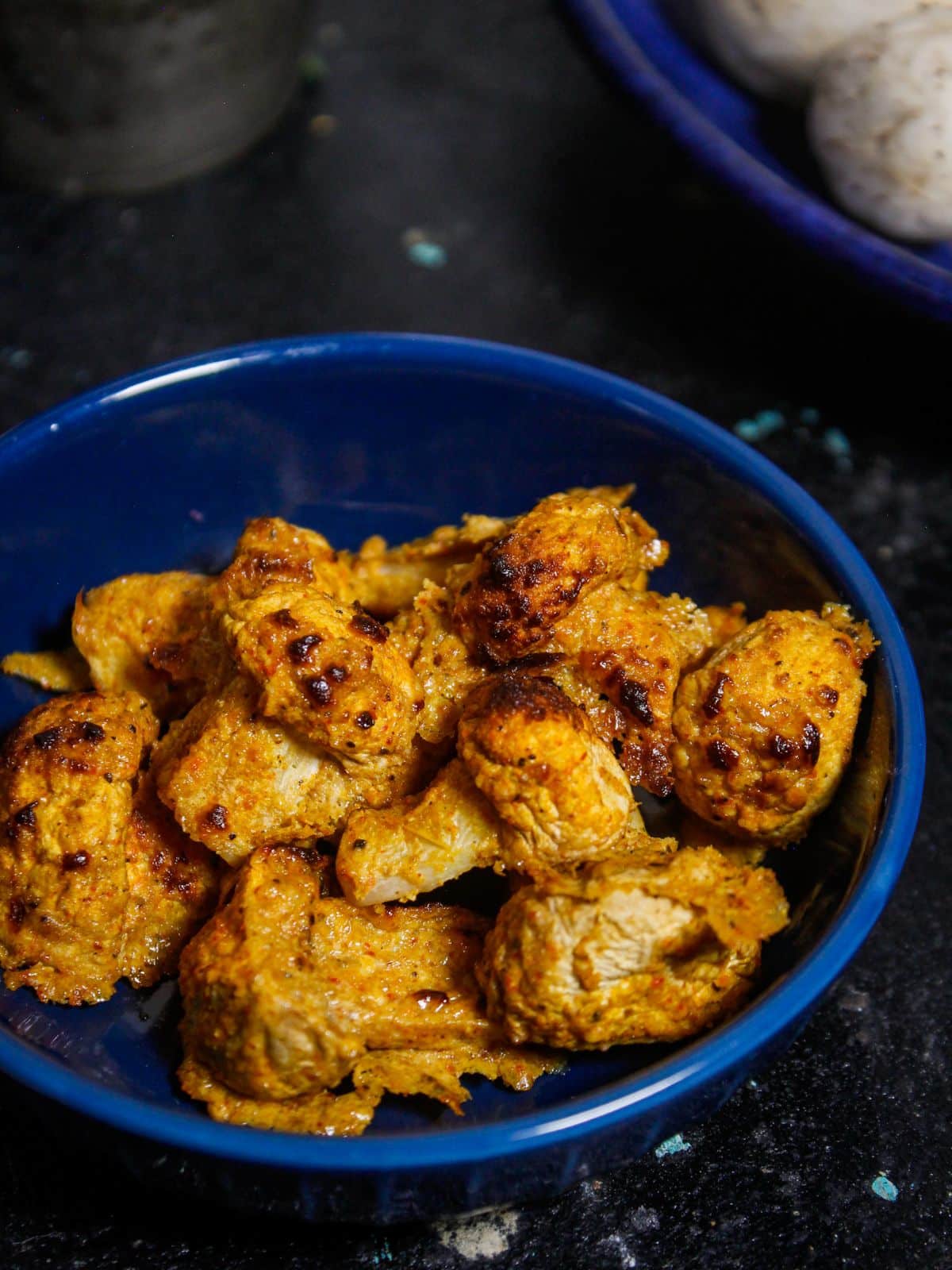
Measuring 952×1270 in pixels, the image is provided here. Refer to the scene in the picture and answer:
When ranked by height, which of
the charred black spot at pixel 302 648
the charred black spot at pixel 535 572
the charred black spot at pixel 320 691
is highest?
the charred black spot at pixel 302 648

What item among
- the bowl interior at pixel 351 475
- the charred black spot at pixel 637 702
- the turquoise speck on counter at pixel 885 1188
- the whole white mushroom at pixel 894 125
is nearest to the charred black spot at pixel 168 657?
the bowl interior at pixel 351 475

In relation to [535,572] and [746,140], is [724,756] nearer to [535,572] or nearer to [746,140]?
[535,572]

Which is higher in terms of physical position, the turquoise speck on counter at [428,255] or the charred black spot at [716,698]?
the charred black spot at [716,698]

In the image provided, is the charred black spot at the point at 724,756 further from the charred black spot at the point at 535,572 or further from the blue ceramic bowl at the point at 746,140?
the blue ceramic bowl at the point at 746,140

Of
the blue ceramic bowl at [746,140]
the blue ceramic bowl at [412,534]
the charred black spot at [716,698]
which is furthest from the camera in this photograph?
the blue ceramic bowl at [746,140]

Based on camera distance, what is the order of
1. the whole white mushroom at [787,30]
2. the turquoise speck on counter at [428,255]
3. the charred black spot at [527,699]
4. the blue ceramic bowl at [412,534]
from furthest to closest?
1. the turquoise speck on counter at [428,255]
2. the whole white mushroom at [787,30]
3. the charred black spot at [527,699]
4. the blue ceramic bowl at [412,534]

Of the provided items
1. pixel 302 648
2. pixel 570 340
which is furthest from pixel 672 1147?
pixel 570 340

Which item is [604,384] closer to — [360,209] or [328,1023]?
[328,1023]
